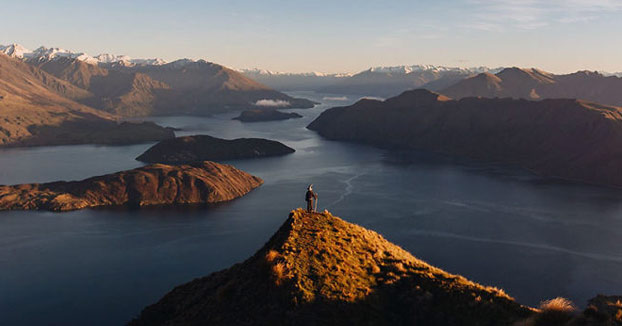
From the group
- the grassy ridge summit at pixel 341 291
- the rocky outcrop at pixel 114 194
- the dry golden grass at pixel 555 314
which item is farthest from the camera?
the rocky outcrop at pixel 114 194

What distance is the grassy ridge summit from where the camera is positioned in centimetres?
3588

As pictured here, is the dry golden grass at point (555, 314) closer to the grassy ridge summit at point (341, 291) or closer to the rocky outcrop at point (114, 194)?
the grassy ridge summit at point (341, 291)

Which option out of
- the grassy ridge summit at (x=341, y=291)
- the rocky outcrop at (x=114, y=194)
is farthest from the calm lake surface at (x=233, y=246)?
the grassy ridge summit at (x=341, y=291)

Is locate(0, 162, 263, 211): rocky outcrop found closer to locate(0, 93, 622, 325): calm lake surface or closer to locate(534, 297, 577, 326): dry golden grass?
locate(0, 93, 622, 325): calm lake surface

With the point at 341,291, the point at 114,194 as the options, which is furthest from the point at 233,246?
the point at 341,291

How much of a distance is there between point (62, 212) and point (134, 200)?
26.3 metres

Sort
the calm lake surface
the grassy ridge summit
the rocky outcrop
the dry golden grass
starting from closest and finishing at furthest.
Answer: the dry golden grass → the grassy ridge summit → the calm lake surface → the rocky outcrop

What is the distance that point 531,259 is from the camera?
13212 centimetres

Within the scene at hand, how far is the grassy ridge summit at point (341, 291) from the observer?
35.9m

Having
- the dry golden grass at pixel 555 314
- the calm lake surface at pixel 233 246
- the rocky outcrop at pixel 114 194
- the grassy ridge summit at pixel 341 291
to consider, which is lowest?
the calm lake surface at pixel 233 246

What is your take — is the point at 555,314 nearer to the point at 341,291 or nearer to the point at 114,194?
the point at 341,291

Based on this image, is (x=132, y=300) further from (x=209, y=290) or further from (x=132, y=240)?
(x=209, y=290)

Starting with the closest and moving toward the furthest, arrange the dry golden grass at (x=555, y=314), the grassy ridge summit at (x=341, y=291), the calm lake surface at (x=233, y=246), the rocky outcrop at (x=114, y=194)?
the dry golden grass at (x=555, y=314) → the grassy ridge summit at (x=341, y=291) → the calm lake surface at (x=233, y=246) → the rocky outcrop at (x=114, y=194)

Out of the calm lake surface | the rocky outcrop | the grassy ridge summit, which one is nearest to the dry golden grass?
the grassy ridge summit
